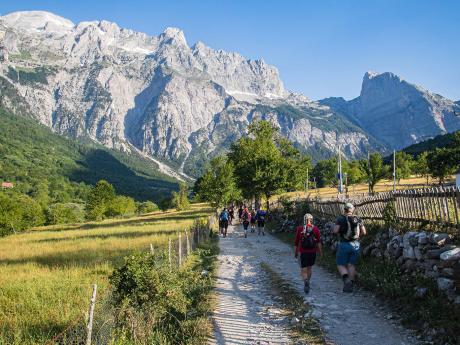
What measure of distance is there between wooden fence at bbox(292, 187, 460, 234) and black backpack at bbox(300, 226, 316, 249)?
3044 millimetres

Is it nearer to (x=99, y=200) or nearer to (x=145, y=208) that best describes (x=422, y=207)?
(x=99, y=200)

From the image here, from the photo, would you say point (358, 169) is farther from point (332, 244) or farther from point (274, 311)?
point (274, 311)

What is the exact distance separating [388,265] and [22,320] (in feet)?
30.9

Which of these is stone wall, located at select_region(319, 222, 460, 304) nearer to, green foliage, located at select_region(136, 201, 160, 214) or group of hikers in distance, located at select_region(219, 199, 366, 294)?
group of hikers in distance, located at select_region(219, 199, 366, 294)

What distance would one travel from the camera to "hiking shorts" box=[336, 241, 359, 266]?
10.9 metres

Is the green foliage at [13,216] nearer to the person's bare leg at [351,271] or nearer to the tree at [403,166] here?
the person's bare leg at [351,271]

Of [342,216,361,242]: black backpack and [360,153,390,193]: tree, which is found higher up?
[360,153,390,193]: tree

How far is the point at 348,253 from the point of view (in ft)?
36.0

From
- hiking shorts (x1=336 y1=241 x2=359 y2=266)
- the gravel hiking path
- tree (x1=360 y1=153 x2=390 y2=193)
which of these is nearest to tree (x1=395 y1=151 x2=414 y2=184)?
tree (x1=360 y1=153 x2=390 y2=193)

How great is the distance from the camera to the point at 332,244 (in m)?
18.4

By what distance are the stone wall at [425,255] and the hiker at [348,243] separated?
127 centimetres

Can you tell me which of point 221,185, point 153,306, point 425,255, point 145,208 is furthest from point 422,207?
point 145,208

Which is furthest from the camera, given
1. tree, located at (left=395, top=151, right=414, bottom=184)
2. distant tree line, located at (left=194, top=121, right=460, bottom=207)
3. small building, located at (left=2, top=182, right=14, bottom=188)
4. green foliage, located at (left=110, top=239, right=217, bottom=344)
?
small building, located at (left=2, top=182, right=14, bottom=188)

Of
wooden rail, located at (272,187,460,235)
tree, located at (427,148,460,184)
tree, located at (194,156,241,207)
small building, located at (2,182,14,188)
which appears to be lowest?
wooden rail, located at (272,187,460,235)
